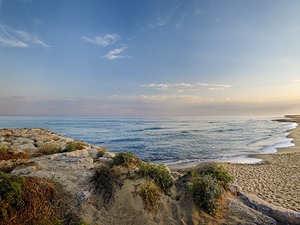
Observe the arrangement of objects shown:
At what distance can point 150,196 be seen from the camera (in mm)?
5277

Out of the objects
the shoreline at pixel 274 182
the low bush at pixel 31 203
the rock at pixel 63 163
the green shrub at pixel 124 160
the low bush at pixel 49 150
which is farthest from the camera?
the low bush at pixel 49 150

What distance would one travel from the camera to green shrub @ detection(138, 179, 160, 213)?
5.10 metres

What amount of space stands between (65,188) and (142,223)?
2.83 metres

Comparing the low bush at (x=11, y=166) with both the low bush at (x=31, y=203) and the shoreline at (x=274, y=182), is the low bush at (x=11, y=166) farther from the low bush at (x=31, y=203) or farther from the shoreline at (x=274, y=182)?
the shoreline at (x=274, y=182)

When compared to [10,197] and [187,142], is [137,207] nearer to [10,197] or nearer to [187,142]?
[10,197]

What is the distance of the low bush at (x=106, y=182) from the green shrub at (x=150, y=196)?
2.91 feet

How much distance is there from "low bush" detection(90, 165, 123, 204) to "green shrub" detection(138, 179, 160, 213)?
2.91 ft

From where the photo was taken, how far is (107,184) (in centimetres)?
552

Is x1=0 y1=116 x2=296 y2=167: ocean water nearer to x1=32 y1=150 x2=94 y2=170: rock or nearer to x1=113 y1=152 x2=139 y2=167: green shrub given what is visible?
x1=113 y1=152 x2=139 y2=167: green shrub

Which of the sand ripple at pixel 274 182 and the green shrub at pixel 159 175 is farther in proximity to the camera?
the sand ripple at pixel 274 182

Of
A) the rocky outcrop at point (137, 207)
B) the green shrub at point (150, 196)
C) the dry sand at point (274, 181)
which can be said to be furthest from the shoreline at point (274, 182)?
the green shrub at point (150, 196)

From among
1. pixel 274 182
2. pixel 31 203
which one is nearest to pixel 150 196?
pixel 31 203

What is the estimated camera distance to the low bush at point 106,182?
5.36m

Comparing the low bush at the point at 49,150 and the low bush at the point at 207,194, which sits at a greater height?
the low bush at the point at 49,150
